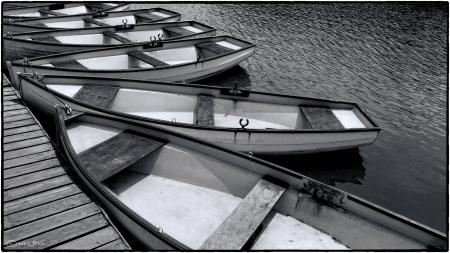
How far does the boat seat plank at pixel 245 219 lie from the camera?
5.83 m

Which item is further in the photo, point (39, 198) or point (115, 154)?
point (115, 154)

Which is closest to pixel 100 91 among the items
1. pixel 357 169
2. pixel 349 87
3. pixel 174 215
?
pixel 174 215

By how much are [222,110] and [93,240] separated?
22.3ft

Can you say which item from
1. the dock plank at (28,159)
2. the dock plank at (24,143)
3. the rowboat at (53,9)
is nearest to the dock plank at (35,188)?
the dock plank at (28,159)

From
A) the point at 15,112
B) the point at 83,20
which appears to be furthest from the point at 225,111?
the point at 83,20

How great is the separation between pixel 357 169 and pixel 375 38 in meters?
18.0

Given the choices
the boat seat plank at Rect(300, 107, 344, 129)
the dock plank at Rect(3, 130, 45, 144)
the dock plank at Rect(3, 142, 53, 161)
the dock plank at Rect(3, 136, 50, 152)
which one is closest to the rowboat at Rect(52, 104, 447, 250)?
the dock plank at Rect(3, 142, 53, 161)

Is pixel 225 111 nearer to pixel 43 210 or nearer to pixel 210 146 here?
pixel 210 146

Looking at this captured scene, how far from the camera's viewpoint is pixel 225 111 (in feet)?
39.2

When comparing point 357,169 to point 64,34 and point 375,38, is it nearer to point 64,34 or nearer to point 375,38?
point 64,34

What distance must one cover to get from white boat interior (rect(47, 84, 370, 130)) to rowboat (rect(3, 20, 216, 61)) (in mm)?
4921

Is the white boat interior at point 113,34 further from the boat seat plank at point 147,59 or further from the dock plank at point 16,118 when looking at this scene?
the dock plank at point 16,118

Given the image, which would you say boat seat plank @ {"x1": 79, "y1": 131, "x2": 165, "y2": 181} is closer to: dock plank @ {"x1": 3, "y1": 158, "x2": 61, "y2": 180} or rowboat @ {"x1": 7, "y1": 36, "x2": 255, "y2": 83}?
dock plank @ {"x1": 3, "y1": 158, "x2": 61, "y2": 180}

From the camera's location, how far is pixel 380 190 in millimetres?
10680
